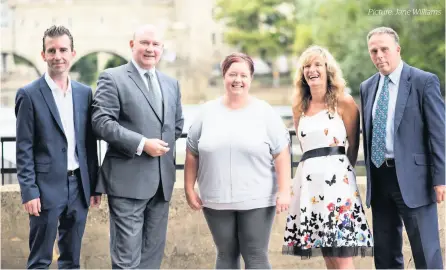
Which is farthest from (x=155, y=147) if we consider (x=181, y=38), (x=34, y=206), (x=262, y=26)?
(x=181, y=38)

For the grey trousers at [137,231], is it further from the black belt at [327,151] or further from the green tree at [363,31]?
the green tree at [363,31]

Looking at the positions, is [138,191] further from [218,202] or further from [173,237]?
[173,237]

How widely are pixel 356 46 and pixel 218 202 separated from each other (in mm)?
24734

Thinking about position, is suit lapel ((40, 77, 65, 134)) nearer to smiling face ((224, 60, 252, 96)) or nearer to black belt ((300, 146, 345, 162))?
smiling face ((224, 60, 252, 96))

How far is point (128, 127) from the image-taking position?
4152 mm

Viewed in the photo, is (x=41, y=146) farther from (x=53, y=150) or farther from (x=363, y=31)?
(x=363, y=31)

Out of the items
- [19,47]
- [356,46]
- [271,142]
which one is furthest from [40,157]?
[19,47]

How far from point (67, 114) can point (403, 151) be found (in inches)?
75.9

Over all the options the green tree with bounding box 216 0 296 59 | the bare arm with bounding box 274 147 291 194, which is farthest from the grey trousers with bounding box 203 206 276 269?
the green tree with bounding box 216 0 296 59

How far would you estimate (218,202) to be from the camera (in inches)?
162

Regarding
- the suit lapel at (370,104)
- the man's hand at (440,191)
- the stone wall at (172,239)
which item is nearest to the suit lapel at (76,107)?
the stone wall at (172,239)

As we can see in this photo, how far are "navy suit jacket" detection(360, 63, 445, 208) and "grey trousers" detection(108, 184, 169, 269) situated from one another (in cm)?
140

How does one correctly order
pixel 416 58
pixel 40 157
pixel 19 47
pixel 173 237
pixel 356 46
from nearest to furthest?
pixel 40 157
pixel 173 237
pixel 416 58
pixel 356 46
pixel 19 47

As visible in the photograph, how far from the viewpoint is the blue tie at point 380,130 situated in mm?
4223
